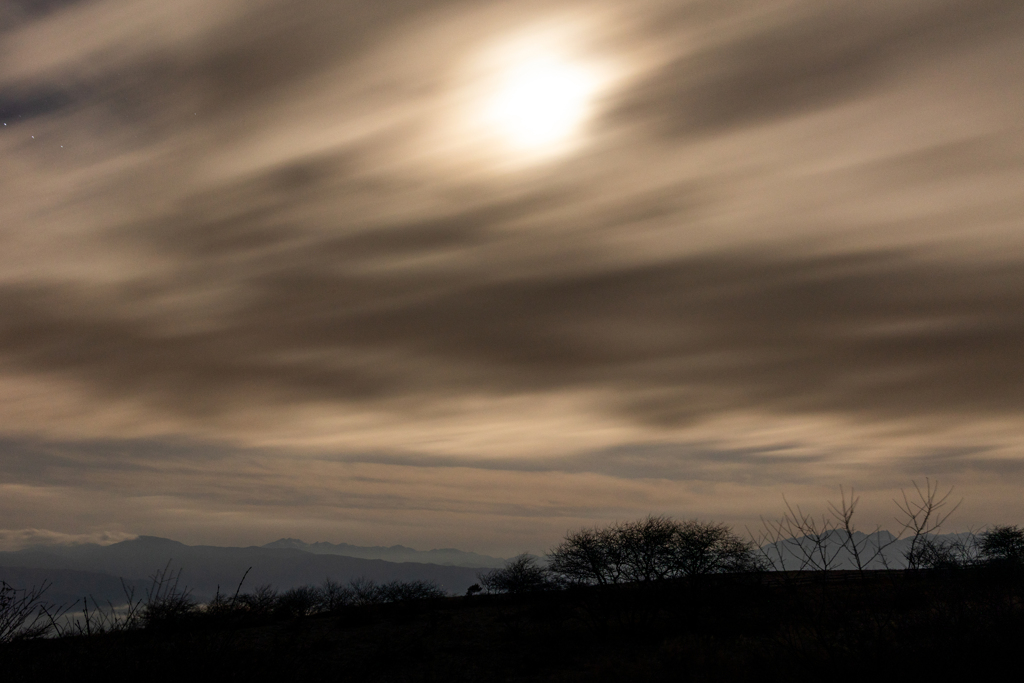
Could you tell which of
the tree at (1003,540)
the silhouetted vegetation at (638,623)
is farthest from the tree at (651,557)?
the tree at (1003,540)

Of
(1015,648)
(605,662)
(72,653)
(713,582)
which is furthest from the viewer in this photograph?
(713,582)

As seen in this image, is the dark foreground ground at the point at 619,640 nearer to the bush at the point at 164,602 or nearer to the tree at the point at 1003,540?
the bush at the point at 164,602

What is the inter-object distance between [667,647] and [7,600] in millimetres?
46258

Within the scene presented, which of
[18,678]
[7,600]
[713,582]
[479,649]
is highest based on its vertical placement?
[7,600]

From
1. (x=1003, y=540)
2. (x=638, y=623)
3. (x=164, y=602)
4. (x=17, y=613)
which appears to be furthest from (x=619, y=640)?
(x=1003, y=540)

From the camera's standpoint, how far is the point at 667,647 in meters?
52.2

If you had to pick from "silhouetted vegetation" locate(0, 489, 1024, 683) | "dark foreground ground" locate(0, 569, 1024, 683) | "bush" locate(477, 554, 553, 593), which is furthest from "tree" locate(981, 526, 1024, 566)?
"bush" locate(477, 554, 553, 593)

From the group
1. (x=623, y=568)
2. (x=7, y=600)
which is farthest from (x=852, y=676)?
(x=623, y=568)

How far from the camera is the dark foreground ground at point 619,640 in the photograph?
16.5m

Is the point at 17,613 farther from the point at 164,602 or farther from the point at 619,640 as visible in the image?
the point at 619,640

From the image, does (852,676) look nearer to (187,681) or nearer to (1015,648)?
(1015,648)

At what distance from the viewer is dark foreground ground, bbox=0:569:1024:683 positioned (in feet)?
54.0

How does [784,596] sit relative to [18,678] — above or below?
below

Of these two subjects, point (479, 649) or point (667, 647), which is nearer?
point (667, 647)
